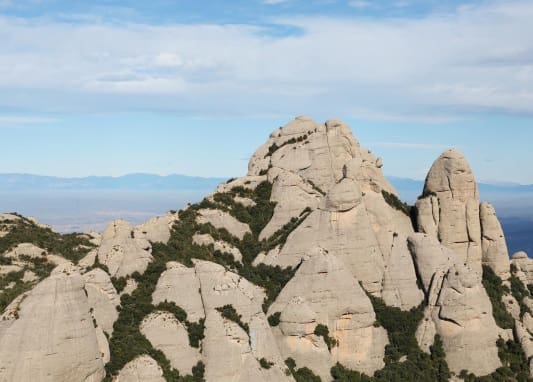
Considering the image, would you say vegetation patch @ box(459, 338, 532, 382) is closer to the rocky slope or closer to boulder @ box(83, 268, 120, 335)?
the rocky slope

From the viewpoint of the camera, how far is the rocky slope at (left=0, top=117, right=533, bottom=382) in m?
57.6

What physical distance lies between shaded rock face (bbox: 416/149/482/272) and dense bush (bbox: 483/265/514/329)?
1.82 m

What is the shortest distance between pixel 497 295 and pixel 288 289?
28.7 metres

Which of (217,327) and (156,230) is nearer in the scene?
(217,327)

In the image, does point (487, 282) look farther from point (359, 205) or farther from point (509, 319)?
point (359, 205)

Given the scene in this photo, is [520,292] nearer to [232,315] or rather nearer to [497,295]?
[497,295]

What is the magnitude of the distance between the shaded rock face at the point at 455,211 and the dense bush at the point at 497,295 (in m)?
1.82

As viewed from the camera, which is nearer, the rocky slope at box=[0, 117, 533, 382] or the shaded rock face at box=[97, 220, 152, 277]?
the rocky slope at box=[0, 117, 533, 382]

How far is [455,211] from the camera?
86812 mm

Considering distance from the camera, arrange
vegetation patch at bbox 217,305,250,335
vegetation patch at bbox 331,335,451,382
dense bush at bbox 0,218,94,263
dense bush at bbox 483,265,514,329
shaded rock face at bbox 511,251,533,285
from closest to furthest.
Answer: vegetation patch at bbox 217,305,250,335 → vegetation patch at bbox 331,335,451,382 → dense bush at bbox 483,265,514,329 → dense bush at bbox 0,218,94,263 → shaded rock face at bbox 511,251,533,285

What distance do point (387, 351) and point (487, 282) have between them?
21478mm

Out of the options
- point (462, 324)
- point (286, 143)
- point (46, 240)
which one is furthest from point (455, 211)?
point (46, 240)

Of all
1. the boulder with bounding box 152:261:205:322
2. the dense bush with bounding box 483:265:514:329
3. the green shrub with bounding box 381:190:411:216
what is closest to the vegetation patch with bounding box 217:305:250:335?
the boulder with bounding box 152:261:205:322

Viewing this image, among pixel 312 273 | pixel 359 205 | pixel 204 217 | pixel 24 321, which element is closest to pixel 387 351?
pixel 312 273
